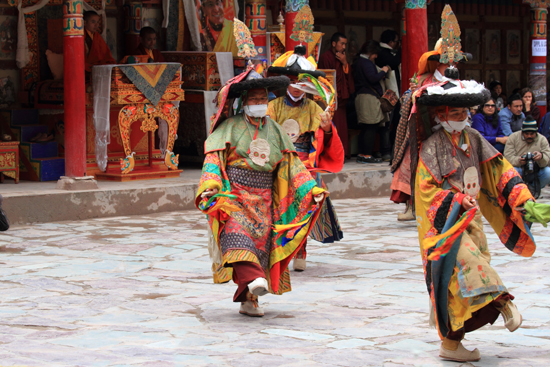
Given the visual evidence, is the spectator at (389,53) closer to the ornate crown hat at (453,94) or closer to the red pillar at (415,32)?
the red pillar at (415,32)

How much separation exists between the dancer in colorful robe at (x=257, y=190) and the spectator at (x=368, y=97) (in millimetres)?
6733

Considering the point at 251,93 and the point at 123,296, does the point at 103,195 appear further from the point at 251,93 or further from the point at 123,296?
the point at 251,93

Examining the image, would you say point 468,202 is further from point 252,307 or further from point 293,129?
point 293,129

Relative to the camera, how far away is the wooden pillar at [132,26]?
1175cm

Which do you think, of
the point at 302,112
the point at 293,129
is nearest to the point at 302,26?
the point at 302,112

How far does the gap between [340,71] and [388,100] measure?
77cm

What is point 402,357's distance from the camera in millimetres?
4332

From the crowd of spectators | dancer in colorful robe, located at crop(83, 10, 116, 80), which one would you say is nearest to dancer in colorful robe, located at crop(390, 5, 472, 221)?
the crowd of spectators

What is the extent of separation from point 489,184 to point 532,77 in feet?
35.3

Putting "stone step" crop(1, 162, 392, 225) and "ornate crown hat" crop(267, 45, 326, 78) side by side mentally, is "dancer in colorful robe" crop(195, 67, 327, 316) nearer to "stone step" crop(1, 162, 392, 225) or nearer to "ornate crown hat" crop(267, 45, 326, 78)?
"ornate crown hat" crop(267, 45, 326, 78)

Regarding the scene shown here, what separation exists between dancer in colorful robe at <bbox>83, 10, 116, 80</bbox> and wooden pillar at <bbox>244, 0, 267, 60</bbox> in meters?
1.86

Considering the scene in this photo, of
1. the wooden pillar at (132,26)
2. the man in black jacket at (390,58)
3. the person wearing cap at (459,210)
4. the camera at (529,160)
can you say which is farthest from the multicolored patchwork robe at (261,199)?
the man in black jacket at (390,58)

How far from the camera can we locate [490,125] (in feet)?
36.5

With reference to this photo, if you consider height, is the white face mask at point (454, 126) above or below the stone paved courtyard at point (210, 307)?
above
